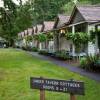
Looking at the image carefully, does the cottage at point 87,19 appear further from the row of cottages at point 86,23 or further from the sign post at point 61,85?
the sign post at point 61,85

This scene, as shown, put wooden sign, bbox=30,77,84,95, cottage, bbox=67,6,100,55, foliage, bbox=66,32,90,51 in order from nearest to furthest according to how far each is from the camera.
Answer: wooden sign, bbox=30,77,84,95 < foliage, bbox=66,32,90,51 < cottage, bbox=67,6,100,55

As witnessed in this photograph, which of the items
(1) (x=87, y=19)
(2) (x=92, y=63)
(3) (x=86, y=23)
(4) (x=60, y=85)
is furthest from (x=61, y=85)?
(3) (x=86, y=23)

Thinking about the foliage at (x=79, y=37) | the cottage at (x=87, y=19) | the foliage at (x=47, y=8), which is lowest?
the foliage at (x=79, y=37)

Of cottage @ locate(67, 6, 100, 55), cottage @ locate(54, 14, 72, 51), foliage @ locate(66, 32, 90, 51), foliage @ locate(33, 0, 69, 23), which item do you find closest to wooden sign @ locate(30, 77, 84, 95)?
cottage @ locate(67, 6, 100, 55)

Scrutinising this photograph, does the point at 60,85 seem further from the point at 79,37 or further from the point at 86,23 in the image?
the point at 86,23

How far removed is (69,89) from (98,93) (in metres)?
5.02

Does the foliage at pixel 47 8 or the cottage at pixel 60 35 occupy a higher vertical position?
the foliage at pixel 47 8

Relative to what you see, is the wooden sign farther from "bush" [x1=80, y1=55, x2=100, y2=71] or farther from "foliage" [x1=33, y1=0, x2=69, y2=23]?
Result: "foliage" [x1=33, y1=0, x2=69, y2=23]

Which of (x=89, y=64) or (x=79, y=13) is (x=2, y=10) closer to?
(x=79, y=13)

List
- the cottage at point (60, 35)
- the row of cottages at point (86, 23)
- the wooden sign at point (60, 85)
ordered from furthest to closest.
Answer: the cottage at point (60, 35) → the row of cottages at point (86, 23) → the wooden sign at point (60, 85)

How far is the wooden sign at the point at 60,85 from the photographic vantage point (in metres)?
9.25

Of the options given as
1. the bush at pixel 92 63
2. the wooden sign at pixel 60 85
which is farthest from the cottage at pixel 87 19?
the wooden sign at pixel 60 85

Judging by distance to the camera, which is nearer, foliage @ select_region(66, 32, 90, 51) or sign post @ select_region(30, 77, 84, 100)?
sign post @ select_region(30, 77, 84, 100)

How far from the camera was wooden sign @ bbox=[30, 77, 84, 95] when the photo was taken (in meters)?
9.25
